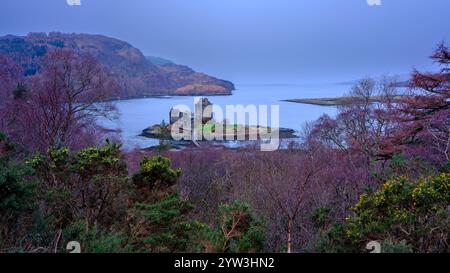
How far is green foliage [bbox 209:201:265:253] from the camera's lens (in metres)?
4.93

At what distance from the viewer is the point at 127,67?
14.3m

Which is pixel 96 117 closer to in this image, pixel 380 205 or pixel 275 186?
pixel 275 186

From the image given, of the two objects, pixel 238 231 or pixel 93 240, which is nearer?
pixel 93 240

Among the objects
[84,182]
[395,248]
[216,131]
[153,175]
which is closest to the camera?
[395,248]

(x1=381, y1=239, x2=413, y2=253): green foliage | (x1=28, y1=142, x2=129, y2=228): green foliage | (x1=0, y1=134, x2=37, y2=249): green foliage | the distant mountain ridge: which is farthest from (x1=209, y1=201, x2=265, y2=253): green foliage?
the distant mountain ridge

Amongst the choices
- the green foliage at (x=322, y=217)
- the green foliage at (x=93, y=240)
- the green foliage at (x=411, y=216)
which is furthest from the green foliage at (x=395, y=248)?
the green foliage at (x=93, y=240)

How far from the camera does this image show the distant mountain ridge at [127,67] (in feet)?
41.1

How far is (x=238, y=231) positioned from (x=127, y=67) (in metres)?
11.1

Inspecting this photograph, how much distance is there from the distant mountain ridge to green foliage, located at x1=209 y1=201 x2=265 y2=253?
24.1ft

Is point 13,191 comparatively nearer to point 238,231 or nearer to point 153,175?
point 153,175

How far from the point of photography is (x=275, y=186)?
340 inches

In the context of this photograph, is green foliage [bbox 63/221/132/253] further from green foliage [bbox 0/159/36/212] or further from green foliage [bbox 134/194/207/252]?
green foliage [bbox 0/159/36/212]

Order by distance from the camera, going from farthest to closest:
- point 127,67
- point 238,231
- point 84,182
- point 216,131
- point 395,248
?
point 216,131 → point 127,67 → point 84,182 → point 238,231 → point 395,248

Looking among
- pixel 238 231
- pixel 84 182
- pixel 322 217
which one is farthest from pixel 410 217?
pixel 84 182
